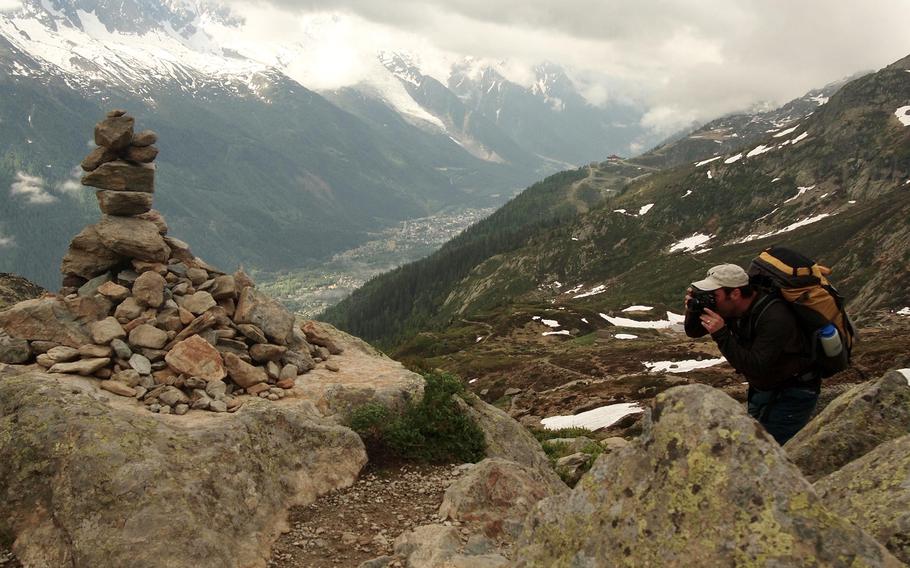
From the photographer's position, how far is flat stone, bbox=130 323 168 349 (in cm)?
1797

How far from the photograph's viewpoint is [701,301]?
9.02m

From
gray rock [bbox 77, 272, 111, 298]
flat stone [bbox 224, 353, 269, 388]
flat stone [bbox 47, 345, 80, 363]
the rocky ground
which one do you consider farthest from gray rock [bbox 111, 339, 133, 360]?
the rocky ground

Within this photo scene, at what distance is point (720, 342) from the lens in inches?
354

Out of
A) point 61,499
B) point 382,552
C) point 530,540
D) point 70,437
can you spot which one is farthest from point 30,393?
point 530,540

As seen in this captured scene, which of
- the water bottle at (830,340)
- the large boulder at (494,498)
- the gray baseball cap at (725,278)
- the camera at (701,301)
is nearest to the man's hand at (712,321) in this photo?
the camera at (701,301)

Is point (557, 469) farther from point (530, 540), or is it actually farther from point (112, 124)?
point (112, 124)

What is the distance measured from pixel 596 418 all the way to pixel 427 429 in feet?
83.2

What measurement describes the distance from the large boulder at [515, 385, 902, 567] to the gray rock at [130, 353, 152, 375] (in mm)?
14168

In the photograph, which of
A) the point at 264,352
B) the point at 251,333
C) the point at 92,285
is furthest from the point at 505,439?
the point at 92,285

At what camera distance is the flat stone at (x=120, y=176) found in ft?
72.8

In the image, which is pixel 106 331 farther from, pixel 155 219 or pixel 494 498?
pixel 494 498

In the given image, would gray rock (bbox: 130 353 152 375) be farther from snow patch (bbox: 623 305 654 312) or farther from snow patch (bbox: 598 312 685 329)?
snow patch (bbox: 623 305 654 312)

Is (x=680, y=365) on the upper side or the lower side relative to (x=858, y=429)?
lower

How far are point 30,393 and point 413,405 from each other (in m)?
10.3
